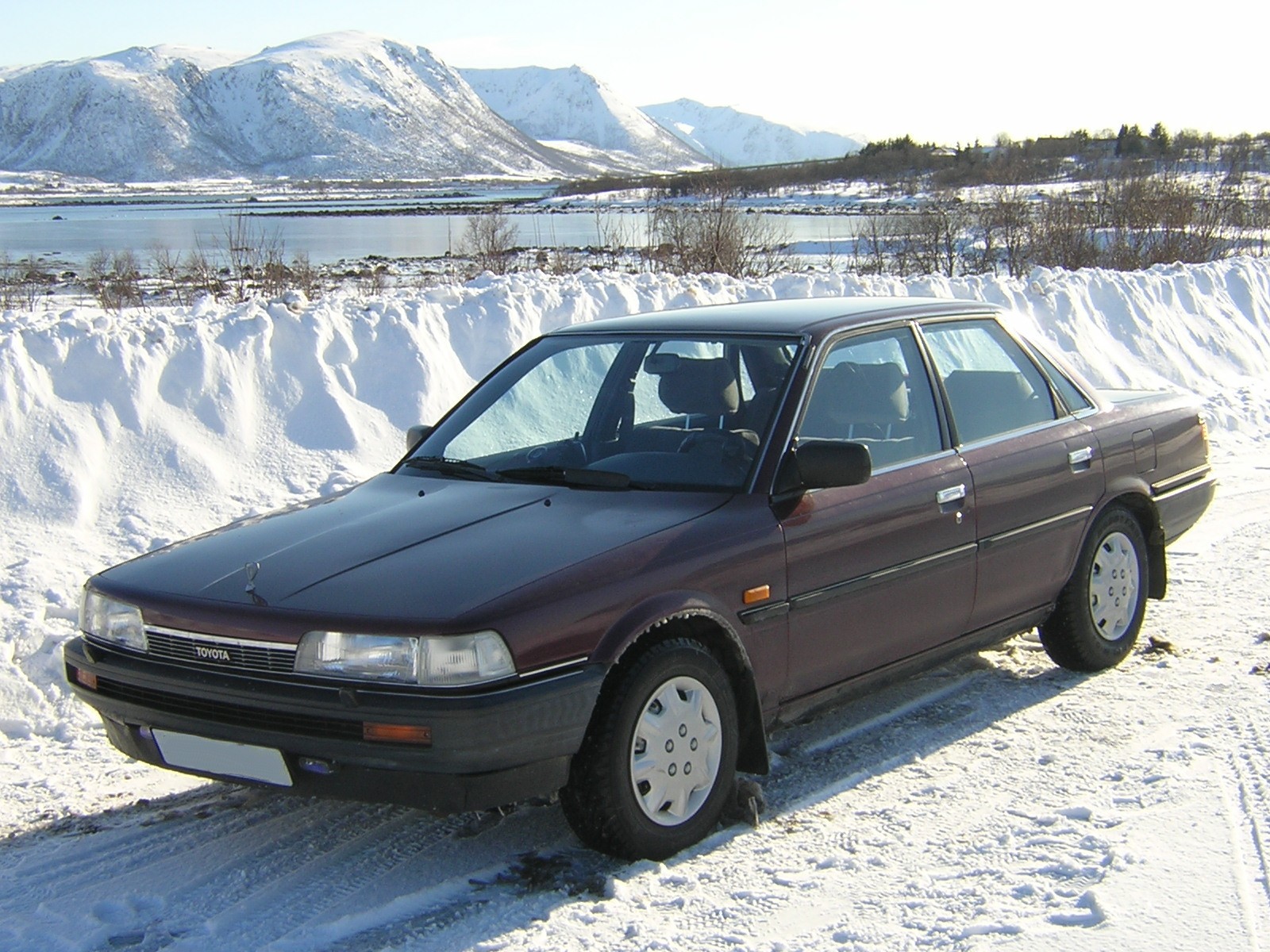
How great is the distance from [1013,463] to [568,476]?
1.81 metres

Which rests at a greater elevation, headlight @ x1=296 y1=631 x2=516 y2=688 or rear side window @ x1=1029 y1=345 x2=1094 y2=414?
rear side window @ x1=1029 y1=345 x2=1094 y2=414

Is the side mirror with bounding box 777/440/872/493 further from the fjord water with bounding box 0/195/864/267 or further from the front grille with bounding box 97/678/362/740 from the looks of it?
the fjord water with bounding box 0/195/864/267

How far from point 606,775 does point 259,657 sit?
39.3 inches

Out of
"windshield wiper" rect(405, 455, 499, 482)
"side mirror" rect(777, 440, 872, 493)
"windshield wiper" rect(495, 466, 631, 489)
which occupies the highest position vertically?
"side mirror" rect(777, 440, 872, 493)

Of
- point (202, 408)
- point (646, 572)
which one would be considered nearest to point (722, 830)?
point (646, 572)

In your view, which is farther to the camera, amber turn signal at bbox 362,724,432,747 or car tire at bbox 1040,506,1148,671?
car tire at bbox 1040,506,1148,671

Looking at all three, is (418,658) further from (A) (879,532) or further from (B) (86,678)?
(A) (879,532)

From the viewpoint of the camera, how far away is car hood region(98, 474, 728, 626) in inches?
142

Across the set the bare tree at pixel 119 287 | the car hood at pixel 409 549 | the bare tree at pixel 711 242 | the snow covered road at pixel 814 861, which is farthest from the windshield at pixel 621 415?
the bare tree at pixel 711 242

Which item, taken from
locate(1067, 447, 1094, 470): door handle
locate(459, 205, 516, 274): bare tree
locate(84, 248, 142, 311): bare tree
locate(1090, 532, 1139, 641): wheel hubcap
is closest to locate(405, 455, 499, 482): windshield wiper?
locate(1067, 447, 1094, 470): door handle

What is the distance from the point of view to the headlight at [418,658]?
3.43 meters

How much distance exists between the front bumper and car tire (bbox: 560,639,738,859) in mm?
106

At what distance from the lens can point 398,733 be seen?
343cm

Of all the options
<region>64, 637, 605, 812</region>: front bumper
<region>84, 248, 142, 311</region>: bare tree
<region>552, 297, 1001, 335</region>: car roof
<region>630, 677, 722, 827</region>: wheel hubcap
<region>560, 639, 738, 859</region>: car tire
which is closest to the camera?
<region>64, 637, 605, 812</region>: front bumper
